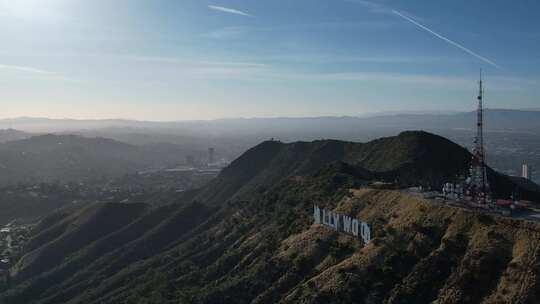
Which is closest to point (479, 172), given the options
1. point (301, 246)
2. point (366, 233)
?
point (366, 233)

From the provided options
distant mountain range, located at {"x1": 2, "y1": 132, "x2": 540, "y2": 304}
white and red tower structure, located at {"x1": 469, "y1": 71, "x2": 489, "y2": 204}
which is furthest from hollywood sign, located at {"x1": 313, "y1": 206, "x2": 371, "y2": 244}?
white and red tower structure, located at {"x1": 469, "y1": 71, "x2": 489, "y2": 204}

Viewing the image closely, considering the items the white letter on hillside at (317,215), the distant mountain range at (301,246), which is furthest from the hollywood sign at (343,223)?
the distant mountain range at (301,246)

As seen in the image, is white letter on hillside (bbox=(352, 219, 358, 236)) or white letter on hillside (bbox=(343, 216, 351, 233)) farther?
white letter on hillside (bbox=(343, 216, 351, 233))

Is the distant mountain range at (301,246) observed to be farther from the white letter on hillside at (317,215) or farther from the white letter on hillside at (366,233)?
the white letter on hillside at (317,215)

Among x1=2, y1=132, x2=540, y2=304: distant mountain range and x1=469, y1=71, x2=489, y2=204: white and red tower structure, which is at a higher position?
x1=469, y1=71, x2=489, y2=204: white and red tower structure

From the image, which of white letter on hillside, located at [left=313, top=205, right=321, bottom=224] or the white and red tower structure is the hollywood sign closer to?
white letter on hillside, located at [left=313, top=205, right=321, bottom=224]

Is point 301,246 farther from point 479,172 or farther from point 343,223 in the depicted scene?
point 479,172
